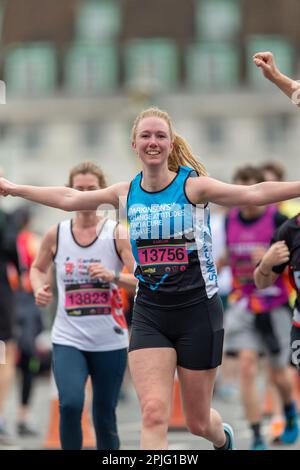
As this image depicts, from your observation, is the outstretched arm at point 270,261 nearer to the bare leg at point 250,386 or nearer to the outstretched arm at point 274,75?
the outstretched arm at point 274,75

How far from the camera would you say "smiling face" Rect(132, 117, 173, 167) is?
21.8ft

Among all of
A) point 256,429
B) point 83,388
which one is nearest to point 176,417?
point 256,429

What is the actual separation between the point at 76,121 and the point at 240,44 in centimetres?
1220

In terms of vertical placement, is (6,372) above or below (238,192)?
below

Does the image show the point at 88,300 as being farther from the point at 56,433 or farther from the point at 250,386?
the point at 56,433

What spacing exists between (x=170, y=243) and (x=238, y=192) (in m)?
0.48

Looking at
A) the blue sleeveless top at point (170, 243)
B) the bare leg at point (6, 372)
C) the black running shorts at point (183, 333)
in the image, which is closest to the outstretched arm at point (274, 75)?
the blue sleeveless top at point (170, 243)

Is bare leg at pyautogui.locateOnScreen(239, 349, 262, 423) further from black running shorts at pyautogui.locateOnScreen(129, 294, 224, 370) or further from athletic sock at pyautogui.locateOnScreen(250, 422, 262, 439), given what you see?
black running shorts at pyautogui.locateOnScreen(129, 294, 224, 370)

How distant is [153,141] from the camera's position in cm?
663

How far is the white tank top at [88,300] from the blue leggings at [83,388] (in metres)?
0.07

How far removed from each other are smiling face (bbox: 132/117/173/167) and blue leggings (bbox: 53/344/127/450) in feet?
5.53
